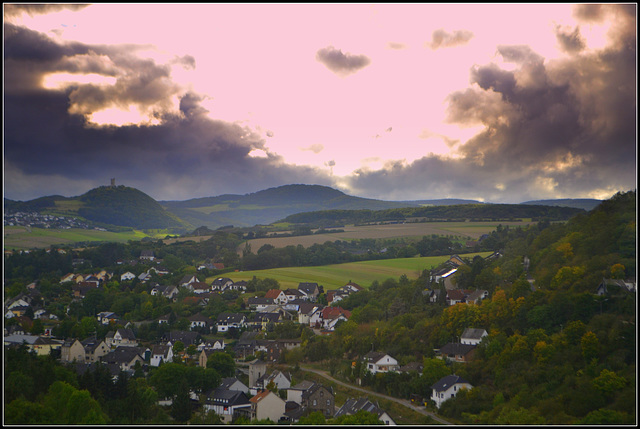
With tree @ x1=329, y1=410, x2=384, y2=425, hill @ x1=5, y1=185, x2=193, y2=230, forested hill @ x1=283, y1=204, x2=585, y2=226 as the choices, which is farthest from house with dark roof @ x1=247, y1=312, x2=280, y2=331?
hill @ x1=5, y1=185, x2=193, y2=230

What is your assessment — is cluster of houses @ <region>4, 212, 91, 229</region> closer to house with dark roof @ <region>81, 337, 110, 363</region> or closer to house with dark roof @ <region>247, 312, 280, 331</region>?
house with dark roof @ <region>81, 337, 110, 363</region>

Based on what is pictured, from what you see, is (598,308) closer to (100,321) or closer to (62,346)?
(62,346)

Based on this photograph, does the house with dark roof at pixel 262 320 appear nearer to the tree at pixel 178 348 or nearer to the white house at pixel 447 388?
the tree at pixel 178 348

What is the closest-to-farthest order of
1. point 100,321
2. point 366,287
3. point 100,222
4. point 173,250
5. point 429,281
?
point 429,281, point 100,321, point 366,287, point 173,250, point 100,222

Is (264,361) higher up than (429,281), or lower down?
lower down

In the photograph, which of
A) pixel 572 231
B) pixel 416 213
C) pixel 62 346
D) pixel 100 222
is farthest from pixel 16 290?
pixel 100 222
